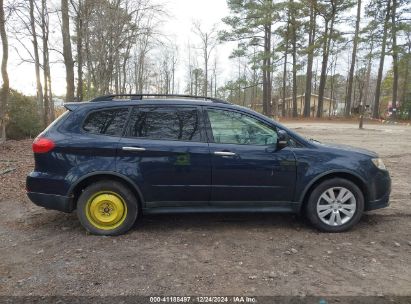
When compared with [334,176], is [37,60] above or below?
above

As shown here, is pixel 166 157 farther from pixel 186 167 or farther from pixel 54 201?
pixel 54 201

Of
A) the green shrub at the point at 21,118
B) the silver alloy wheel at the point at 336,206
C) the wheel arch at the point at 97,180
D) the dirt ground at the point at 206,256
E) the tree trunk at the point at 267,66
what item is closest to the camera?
the dirt ground at the point at 206,256

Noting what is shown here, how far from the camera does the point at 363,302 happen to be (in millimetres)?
3094

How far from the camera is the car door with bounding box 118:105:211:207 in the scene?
4.48 meters

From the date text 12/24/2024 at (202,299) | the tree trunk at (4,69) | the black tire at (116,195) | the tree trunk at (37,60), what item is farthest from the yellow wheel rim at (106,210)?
the tree trunk at (37,60)

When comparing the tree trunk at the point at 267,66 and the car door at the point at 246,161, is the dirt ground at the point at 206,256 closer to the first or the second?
the car door at the point at 246,161

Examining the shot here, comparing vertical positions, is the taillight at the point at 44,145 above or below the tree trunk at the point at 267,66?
below

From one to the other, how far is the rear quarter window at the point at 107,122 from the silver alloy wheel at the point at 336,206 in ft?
8.90

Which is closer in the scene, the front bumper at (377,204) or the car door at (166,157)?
the car door at (166,157)

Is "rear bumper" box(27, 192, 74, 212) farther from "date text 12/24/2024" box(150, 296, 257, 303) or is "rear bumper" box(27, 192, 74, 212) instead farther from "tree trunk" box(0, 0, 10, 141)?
"tree trunk" box(0, 0, 10, 141)

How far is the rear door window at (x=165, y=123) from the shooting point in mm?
4598

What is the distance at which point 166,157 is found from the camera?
4492 mm

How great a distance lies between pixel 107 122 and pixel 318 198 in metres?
2.86

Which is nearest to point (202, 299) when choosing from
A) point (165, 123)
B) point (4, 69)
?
point (165, 123)
